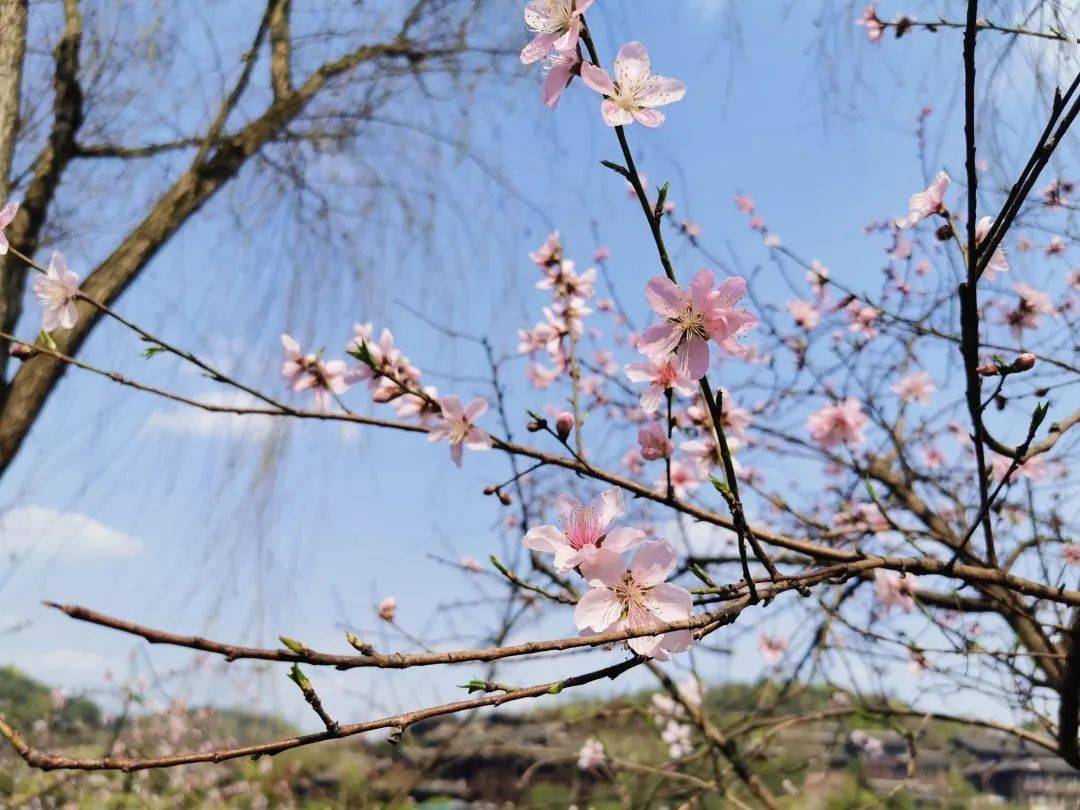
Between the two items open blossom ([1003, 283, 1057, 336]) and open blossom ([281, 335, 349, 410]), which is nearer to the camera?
open blossom ([281, 335, 349, 410])

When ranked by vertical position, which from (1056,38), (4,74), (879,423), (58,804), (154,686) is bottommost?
(58,804)

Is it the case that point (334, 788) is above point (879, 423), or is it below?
below

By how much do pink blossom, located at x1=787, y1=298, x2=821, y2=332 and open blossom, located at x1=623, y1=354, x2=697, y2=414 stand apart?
5.71 feet

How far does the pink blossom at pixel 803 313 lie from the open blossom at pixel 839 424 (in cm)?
81

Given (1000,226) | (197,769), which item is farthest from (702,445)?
(197,769)

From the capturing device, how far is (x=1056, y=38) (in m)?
1.37

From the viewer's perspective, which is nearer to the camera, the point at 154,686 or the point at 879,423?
the point at 879,423

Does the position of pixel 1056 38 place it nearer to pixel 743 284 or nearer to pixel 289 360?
pixel 743 284

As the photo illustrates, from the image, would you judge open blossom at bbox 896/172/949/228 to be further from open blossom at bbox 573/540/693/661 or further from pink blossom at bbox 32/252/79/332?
pink blossom at bbox 32/252/79/332

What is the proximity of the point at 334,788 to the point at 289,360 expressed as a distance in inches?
325

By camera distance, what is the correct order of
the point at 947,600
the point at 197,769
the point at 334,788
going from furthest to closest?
the point at 334,788 → the point at 197,769 → the point at 947,600

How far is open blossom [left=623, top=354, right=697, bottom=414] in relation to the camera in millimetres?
954

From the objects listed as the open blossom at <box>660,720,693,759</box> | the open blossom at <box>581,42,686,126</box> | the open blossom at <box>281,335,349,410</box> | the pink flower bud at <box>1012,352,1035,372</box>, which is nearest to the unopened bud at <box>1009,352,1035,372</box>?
the pink flower bud at <box>1012,352,1035,372</box>

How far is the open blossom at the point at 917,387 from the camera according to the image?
8.10 feet
